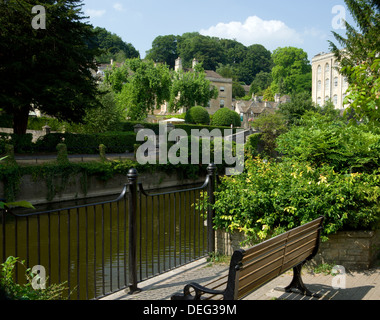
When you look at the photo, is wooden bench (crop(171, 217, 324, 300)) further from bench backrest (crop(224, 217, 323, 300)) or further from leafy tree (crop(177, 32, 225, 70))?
leafy tree (crop(177, 32, 225, 70))

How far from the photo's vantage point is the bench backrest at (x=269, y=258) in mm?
2982

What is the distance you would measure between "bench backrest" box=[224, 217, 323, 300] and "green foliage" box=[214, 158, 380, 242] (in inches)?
34.3

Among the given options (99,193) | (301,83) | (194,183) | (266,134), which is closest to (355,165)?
(99,193)

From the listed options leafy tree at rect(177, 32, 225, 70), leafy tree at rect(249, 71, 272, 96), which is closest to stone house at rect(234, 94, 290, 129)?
leafy tree at rect(249, 71, 272, 96)

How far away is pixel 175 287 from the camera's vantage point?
4707 mm

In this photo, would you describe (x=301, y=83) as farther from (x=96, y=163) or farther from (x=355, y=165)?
(x=355, y=165)

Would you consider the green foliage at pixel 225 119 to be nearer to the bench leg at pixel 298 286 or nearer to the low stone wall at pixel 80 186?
the low stone wall at pixel 80 186

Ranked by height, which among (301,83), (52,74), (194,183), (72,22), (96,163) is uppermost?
(301,83)

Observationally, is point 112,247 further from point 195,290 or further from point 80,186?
point 80,186

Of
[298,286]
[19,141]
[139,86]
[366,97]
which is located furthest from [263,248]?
[139,86]

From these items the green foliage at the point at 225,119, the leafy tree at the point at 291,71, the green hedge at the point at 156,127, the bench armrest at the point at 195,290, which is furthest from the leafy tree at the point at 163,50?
the bench armrest at the point at 195,290

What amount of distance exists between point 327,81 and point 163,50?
170 ft

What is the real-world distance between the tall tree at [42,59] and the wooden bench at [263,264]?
1988cm
